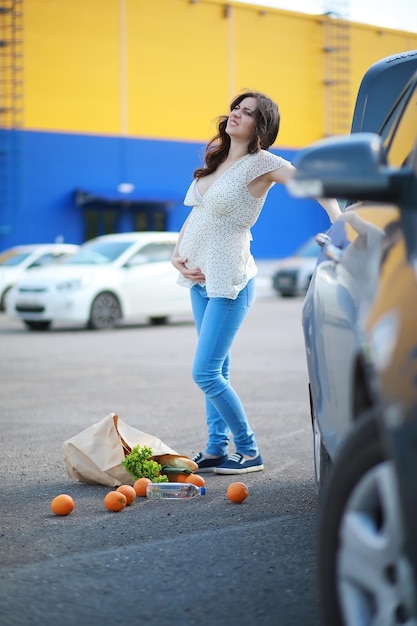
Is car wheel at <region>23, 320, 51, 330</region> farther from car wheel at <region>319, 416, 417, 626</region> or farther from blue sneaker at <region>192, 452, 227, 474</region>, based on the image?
car wheel at <region>319, 416, 417, 626</region>

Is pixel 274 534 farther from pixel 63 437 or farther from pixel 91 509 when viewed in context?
pixel 63 437

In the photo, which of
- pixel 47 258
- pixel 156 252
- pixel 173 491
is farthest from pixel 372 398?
pixel 47 258

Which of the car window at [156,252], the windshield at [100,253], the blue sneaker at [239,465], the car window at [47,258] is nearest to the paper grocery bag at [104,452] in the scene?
the blue sneaker at [239,465]

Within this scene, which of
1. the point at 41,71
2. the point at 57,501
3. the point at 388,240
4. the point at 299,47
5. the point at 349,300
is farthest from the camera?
the point at 299,47

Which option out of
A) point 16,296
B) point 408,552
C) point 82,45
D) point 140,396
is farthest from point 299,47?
point 408,552

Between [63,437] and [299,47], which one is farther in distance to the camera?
[299,47]

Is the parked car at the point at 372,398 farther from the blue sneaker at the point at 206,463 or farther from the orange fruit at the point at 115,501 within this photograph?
the blue sneaker at the point at 206,463

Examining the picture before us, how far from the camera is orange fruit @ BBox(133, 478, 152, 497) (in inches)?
217

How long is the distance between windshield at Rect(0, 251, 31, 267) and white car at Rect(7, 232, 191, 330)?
5441 mm

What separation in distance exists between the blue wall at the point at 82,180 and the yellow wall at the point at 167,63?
1.84 feet

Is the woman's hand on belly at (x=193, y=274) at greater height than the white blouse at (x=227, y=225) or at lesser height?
lesser

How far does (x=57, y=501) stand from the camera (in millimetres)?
5105

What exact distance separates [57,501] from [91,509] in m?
0.22

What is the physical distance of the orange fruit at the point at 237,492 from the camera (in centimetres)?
531
